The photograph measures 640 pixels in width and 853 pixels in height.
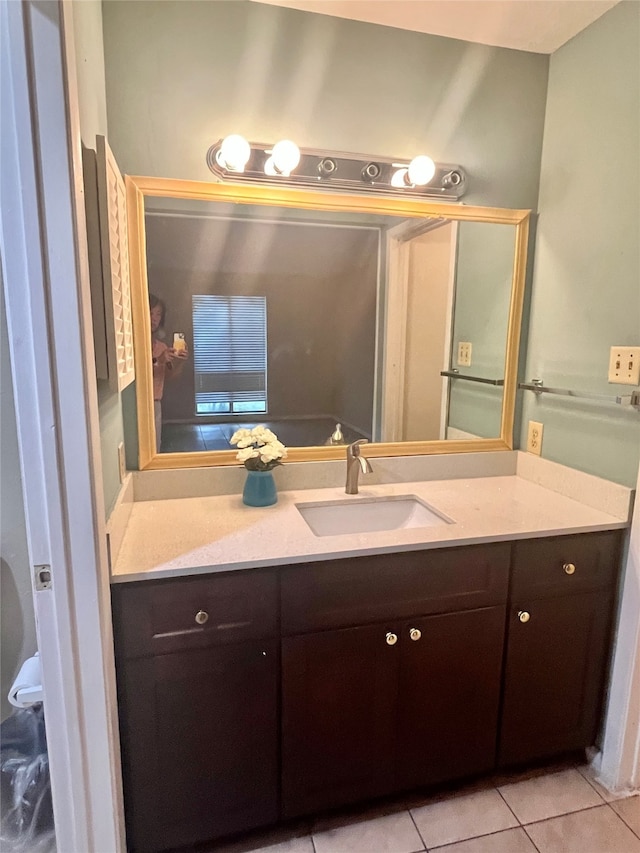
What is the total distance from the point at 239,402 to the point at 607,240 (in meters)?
1.26

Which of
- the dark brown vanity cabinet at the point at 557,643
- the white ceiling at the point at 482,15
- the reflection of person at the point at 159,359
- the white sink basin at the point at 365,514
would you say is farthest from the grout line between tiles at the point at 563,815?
the white ceiling at the point at 482,15

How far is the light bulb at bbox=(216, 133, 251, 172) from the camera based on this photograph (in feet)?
5.10

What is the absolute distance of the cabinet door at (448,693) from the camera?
4.79 feet

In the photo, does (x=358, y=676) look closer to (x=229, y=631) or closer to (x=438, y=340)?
(x=229, y=631)

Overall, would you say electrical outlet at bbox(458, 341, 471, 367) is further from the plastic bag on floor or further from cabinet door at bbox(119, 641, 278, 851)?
the plastic bag on floor

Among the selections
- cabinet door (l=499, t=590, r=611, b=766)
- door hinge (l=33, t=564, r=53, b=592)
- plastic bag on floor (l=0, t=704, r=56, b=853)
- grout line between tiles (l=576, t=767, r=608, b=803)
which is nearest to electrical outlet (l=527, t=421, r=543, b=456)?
cabinet door (l=499, t=590, r=611, b=766)

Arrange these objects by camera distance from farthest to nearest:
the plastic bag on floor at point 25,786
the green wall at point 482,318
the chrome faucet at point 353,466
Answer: the green wall at point 482,318, the chrome faucet at point 353,466, the plastic bag on floor at point 25,786

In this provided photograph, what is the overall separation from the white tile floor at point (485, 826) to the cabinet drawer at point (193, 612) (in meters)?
0.65

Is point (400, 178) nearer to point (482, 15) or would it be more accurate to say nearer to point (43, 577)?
point (482, 15)

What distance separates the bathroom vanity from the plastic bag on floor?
23 cm

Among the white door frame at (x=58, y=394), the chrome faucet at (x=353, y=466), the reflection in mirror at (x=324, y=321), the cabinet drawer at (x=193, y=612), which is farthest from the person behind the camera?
the chrome faucet at (x=353, y=466)

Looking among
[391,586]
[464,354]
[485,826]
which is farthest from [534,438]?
[485,826]

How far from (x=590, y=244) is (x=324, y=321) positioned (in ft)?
2.92

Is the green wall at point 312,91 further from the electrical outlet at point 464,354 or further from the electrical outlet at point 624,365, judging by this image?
the electrical outlet at point 624,365
